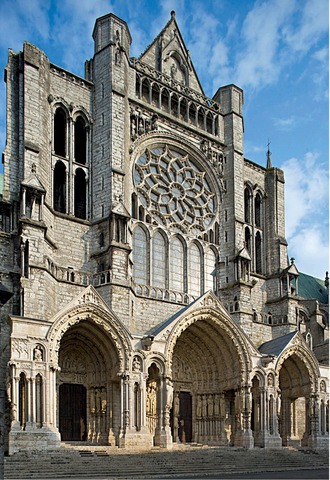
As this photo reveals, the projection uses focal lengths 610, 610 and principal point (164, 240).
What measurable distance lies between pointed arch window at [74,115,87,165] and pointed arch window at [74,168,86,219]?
0.66 metres

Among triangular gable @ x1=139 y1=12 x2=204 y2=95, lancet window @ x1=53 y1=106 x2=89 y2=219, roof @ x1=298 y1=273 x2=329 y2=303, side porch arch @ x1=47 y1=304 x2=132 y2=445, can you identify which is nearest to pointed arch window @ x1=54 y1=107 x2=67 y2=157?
lancet window @ x1=53 y1=106 x2=89 y2=219

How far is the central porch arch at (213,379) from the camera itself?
2525cm

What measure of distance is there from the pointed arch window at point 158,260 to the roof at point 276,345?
5781 millimetres

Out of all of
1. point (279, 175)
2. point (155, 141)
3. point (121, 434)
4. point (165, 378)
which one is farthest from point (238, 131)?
point (121, 434)

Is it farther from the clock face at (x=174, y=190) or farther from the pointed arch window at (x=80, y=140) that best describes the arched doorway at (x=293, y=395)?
the pointed arch window at (x=80, y=140)

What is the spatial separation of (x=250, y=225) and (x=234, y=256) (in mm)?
3137

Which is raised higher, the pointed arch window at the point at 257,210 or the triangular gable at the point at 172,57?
the triangular gable at the point at 172,57

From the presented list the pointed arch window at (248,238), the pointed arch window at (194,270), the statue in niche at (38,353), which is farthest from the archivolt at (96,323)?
the pointed arch window at (248,238)

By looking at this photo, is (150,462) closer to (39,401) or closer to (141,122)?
(39,401)

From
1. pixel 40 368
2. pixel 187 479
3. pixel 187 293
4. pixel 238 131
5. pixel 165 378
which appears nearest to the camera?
pixel 187 479

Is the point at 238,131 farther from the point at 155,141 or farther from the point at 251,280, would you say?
the point at 251,280

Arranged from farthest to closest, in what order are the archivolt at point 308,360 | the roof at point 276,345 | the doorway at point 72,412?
1. the archivolt at point 308,360
2. the roof at point 276,345
3. the doorway at point 72,412

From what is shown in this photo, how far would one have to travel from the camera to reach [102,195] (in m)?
25.3

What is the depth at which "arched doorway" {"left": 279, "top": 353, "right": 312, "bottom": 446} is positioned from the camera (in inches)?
1105
